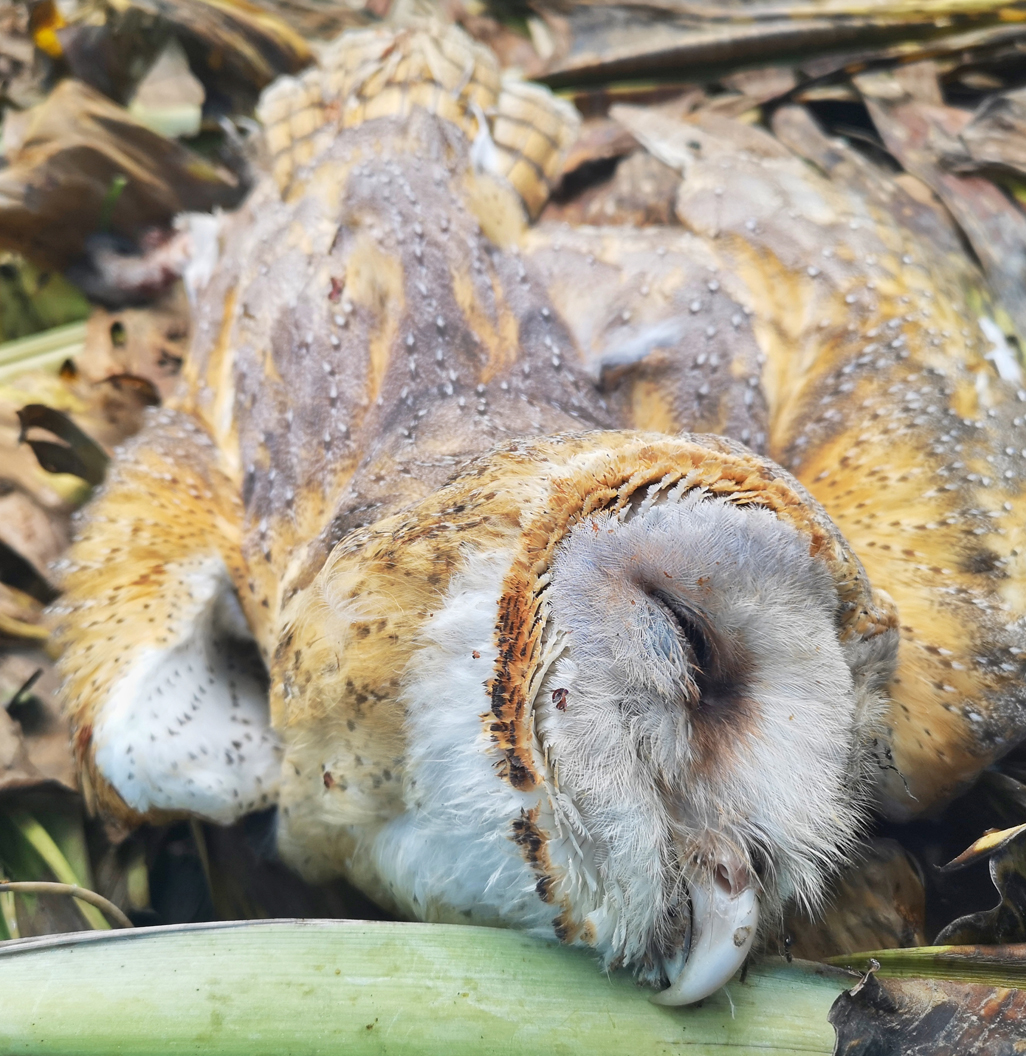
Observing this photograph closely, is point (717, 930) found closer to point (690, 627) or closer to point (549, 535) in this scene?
point (690, 627)

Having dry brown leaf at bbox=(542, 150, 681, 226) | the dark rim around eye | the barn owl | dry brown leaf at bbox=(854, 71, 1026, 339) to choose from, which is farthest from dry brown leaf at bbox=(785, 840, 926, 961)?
dry brown leaf at bbox=(542, 150, 681, 226)

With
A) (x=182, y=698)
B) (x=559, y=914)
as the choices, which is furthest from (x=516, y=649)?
(x=182, y=698)

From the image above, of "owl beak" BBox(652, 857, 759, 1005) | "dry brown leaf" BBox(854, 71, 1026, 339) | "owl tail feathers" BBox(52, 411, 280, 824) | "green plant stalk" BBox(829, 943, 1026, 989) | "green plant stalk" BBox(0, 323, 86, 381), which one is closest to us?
"owl beak" BBox(652, 857, 759, 1005)

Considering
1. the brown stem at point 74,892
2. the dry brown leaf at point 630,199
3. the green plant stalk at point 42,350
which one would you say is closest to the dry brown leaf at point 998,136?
the dry brown leaf at point 630,199

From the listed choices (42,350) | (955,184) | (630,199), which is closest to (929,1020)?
(630,199)

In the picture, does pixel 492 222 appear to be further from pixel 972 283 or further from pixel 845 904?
pixel 845 904

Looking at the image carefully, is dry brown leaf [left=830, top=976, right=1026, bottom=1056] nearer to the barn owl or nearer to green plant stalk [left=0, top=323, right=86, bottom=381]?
the barn owl

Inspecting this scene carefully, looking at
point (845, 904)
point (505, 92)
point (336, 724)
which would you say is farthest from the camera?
point (505, 92)
